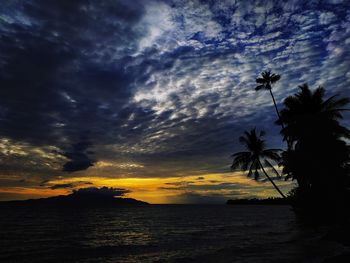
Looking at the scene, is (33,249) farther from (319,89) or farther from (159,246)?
(319,89)

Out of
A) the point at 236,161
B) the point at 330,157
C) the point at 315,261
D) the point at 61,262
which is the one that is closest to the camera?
the point at 315,261

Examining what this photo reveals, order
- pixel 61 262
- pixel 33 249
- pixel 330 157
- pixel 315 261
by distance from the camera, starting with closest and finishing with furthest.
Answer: pixel 315 261 < pixel 61 262 < pixel 33 249 < pixel 330 157

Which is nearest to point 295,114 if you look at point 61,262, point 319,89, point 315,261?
point 319,89

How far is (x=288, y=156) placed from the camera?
35969 mm

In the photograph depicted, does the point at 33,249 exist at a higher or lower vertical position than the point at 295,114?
lower

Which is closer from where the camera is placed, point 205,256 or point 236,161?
point 205,256

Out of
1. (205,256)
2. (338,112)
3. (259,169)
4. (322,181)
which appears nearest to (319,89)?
(338,112)

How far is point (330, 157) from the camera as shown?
31000 mm

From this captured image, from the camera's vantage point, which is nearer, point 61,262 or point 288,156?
point 61,262

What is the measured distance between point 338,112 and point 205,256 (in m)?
23.0

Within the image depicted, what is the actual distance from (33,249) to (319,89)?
3389 cm

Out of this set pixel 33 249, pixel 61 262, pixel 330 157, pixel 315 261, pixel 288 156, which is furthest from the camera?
pixel 288 156

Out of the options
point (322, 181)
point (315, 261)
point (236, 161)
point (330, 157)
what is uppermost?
point (236, 161)

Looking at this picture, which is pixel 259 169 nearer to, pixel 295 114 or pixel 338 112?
pixel 295 114
